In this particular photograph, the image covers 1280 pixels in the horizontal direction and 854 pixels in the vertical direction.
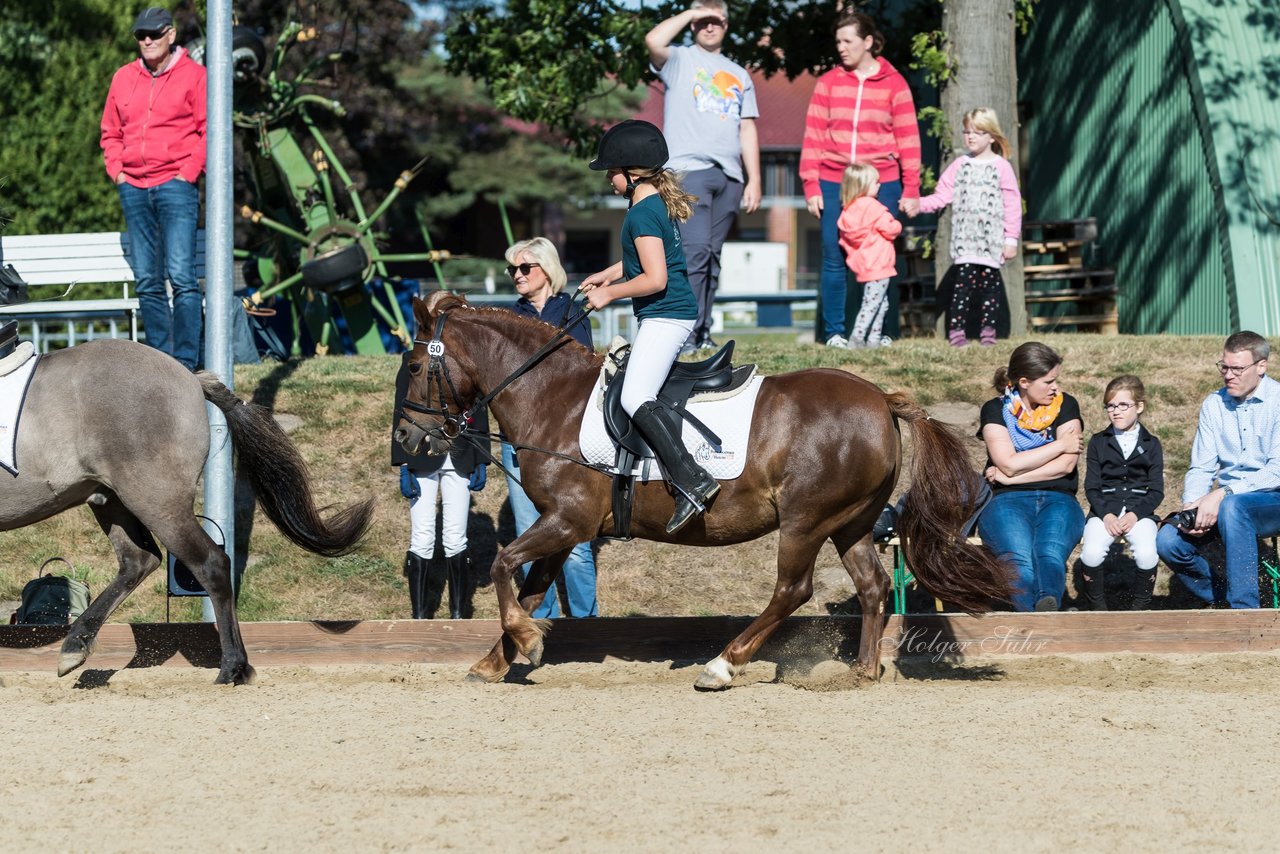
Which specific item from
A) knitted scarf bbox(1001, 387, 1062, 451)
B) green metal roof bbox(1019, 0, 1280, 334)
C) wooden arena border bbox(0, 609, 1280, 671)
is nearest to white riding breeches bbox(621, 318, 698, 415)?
wooden arena border bbox(0, 609, 1280, 671)

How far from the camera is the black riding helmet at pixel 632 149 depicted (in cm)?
645

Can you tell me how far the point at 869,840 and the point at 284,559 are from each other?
5.47 metres

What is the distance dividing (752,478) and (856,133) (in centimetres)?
473

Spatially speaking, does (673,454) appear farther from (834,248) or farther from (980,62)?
(980,62)

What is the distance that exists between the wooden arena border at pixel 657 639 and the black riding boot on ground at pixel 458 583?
0.73 metres

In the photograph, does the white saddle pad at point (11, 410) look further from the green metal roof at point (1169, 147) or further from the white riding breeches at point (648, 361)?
the green metal roof at point (1169, 147)

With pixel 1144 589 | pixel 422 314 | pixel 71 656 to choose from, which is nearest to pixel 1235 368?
pixel 1144 589

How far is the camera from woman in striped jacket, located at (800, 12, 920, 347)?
35.0 feet

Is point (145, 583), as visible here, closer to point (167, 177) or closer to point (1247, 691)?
point (167, 177)

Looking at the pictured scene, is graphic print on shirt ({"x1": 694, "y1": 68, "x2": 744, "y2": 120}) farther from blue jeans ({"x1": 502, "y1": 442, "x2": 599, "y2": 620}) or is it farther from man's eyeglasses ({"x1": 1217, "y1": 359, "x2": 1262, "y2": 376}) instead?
man's eyeglasses ({"x1": 1217, "y1": 359, "x2": 1262, "y2": 376})

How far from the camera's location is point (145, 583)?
29.9 feet

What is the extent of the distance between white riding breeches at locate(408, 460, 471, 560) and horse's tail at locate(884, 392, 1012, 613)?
2369 millimetres

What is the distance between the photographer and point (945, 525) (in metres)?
7.05

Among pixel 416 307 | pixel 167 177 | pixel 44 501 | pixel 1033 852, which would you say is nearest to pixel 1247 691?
pixel 1033 852
